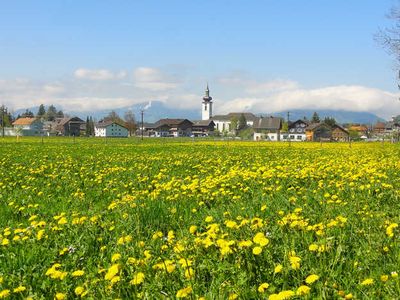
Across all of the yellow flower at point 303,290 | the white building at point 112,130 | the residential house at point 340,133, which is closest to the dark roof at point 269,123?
the residential house at point 340,133

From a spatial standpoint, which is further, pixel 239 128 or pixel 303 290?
pixel 239 128

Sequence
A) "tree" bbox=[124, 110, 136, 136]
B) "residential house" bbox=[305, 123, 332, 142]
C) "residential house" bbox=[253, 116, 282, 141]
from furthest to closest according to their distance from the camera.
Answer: "tree" bbox=[124, 110, 136, 136], "residential house" bbox=[253, 116, 282, 141], "residential house" bbox=[305, 123, 332, 142]

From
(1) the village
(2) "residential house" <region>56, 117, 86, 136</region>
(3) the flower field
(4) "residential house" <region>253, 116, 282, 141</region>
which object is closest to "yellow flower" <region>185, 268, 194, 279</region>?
(3) the flower field

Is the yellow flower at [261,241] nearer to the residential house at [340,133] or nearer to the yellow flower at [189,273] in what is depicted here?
the yellow flower at [189,273]

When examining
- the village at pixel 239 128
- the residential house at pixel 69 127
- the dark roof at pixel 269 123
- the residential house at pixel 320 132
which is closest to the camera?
the residential house at pixel 320 132

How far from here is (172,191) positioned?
8.00m

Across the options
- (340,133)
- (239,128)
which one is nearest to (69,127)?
(239,128)

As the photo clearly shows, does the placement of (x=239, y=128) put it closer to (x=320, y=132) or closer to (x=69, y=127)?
(x=320, y=132)

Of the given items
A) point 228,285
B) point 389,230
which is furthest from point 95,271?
point 389,230

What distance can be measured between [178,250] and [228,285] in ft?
3.00

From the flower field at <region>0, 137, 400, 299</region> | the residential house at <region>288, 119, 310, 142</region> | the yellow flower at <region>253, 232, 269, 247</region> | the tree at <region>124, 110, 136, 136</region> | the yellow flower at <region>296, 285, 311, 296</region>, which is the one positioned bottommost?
the flower field at <region>0, 137, 400, 299</region>

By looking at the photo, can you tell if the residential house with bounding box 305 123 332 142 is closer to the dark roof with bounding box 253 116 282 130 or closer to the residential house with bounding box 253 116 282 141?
the residential house with bounding box 253 116 282 141

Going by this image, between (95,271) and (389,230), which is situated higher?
(389,230)

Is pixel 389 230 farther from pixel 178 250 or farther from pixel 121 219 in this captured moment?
pixel 121 219
